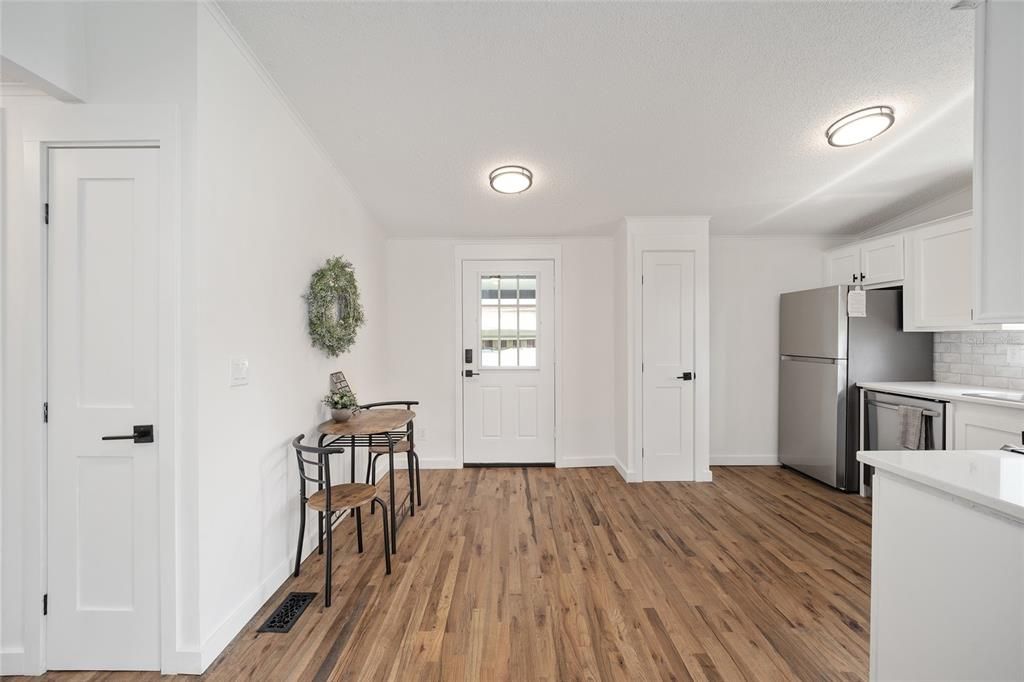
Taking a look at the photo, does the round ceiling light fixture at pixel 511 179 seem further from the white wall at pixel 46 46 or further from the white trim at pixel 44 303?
the white wall at pixel 46 46

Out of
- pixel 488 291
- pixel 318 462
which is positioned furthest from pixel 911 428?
pixel 318 462

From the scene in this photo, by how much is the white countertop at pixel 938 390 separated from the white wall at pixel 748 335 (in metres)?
0.98

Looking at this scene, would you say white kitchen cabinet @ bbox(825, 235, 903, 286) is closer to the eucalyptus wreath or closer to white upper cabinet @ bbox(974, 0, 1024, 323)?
white upper cabinet @ bbox(974, 0, 1024, 323)

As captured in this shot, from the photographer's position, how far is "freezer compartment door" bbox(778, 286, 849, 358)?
3.62 metres

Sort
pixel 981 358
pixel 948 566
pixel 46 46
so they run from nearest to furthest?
pixel 948 566 < pixel 46 46 < pixel 981 358

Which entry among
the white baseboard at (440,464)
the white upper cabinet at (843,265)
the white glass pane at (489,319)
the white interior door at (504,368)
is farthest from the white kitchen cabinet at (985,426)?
the white baseboard at (440,464)

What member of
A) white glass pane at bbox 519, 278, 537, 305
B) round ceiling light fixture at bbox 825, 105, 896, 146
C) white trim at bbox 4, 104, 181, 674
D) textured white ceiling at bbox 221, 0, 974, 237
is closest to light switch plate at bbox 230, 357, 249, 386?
white trim at bbox 4, 104, 181, 674

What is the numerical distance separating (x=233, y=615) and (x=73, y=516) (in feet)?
2.45

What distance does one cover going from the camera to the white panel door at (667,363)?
4.01 metres

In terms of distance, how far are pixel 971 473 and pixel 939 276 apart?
2946mm

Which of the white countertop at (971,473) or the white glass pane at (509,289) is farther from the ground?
the white glass pane at (509,289)

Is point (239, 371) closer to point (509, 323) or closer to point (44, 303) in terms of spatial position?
point (44, 303)

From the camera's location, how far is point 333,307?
2.83 metres

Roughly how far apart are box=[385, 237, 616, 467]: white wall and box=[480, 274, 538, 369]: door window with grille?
1.01 ft
